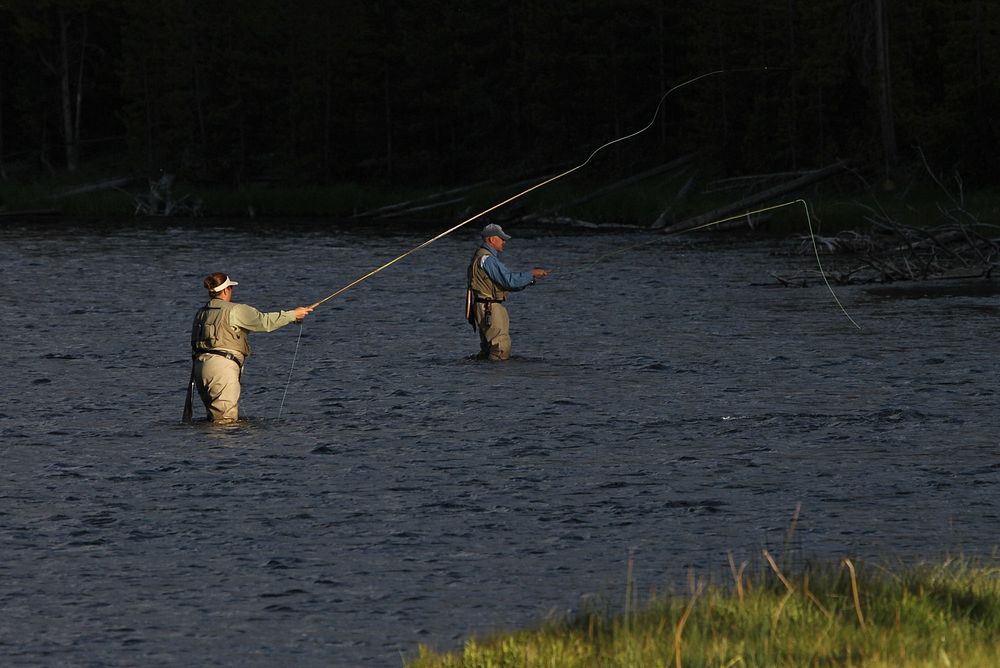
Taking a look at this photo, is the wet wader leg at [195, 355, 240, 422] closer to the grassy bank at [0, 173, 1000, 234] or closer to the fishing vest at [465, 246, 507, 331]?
the fishing vest at [465, 246, 507, 331]

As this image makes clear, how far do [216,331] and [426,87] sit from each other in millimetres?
49527

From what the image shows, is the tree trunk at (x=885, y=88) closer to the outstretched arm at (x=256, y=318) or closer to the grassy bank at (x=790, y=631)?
the outstretched arm at (x=256, y=318)

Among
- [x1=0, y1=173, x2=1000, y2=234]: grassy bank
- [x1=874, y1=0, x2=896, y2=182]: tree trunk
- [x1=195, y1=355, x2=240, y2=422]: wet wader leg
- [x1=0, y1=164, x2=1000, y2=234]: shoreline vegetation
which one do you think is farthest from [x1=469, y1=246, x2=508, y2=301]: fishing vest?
[x1=874, y1=0, x2=896, y2=182]: tree trunk

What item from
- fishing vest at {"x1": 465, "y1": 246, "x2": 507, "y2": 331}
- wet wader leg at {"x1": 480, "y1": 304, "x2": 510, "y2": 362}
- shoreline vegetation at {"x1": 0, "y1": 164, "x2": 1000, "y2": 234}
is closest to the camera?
fishing vest at {"x1": 465, "y1": 246, "x2": 507, "y2": 331}

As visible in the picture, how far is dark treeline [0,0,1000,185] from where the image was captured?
156 ft

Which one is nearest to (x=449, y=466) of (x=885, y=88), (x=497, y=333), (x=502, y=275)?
(x=502, y=275)

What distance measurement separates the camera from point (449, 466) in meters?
11.8

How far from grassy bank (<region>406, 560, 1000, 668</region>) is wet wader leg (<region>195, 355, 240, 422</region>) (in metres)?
6.47

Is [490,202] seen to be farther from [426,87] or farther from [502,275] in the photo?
[502,275]

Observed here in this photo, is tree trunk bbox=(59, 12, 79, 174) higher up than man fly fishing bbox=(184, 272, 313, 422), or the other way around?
tree trunk bbox=(59, 12, 79, 174)

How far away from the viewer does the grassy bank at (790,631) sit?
19.6 feet

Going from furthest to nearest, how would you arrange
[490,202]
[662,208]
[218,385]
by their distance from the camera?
1. [490,202]
2. [662,208]
3. [218,385]

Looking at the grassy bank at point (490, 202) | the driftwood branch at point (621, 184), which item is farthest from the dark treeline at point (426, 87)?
the grassy bank at point (490, 202)

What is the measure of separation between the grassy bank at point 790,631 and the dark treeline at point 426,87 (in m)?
37.3
